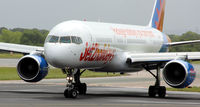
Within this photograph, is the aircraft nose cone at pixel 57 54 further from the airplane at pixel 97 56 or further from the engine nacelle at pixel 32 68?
the engine nacelle at pixel 32 68

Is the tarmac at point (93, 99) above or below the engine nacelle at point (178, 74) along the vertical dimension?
below

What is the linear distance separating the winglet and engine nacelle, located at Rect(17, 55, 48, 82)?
505 inches

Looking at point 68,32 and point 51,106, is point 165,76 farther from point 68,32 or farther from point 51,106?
point 51,106

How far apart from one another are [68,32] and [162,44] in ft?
38.9

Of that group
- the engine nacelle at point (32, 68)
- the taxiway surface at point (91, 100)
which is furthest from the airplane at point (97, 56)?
the taxiway surface at point (91, 100)

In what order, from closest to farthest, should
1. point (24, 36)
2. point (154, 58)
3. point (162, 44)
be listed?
1. point (154, 58)
2. point (162, 44)
3. point (24, 36)

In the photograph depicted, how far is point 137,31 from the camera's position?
1444 inches

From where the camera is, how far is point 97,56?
99.8 ft

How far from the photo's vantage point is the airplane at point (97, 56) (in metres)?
28.3

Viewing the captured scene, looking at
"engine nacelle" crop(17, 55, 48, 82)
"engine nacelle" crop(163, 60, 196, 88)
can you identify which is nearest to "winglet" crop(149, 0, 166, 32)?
"engine nacelle" crop(163, 60, 196, 88)

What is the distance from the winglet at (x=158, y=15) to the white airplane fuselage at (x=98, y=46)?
12.5ft

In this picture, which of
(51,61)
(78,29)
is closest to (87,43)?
(78,29)

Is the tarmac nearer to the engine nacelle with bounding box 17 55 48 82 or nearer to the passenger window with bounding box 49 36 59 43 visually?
the engine nacelle with bounding box 17 55 48 82

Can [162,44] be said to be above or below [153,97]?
above
